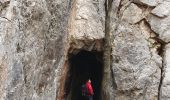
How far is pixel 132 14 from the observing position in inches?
351

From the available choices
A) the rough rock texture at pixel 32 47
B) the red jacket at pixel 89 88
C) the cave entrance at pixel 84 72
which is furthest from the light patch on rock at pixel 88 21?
the red jacket at pixel 89 88

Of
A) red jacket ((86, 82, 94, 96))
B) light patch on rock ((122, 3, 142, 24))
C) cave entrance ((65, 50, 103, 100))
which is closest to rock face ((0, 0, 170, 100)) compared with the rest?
light patch on rock ((122, 3, 142, 24))

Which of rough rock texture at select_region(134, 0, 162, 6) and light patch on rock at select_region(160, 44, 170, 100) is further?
rough rock texture at select_region(134, 0, 162, 6)

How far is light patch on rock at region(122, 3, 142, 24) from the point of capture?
8875mm

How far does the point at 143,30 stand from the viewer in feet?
29.0

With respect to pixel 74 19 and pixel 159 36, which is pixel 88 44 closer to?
pixel 74 19

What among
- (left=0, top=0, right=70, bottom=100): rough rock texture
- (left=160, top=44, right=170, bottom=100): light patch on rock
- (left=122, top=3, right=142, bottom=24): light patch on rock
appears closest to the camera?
(left=0, top=0, right=70, bottom=100): rough rock texture

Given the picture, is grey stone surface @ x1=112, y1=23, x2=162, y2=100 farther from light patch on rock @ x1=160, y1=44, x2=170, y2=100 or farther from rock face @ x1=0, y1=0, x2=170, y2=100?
light patch on rock @ x1=160, y1=44, x2=170, y2=100

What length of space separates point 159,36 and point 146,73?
0.97 metres

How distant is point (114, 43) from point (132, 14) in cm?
86

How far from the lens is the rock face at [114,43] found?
7570mm

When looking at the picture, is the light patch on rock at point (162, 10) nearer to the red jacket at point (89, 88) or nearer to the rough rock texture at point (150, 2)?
the rough rock texture at point (150, 2)

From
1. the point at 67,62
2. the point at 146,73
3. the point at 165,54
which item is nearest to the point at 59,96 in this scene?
the point at 67,62

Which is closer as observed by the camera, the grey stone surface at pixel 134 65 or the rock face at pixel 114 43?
the rock face at pixel 114 43
